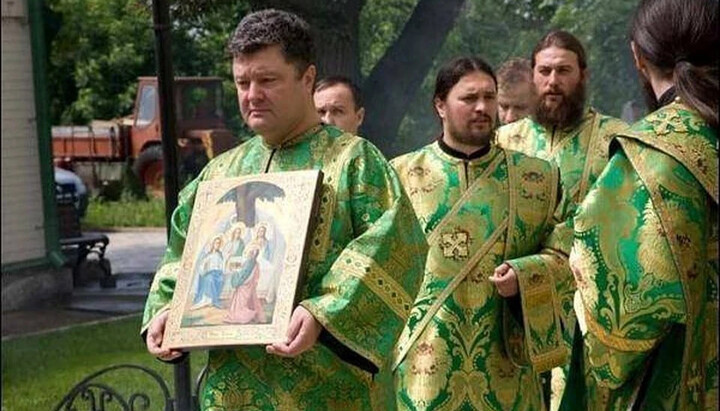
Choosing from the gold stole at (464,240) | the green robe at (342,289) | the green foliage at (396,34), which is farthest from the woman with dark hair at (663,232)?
the green foliage at (396,34)

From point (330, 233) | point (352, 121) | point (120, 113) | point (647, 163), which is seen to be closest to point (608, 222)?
point (647, 163)

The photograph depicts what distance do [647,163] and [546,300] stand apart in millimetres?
1674

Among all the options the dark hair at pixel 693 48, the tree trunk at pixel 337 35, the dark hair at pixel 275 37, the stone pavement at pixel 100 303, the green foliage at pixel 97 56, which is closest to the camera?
the dark hair at pixel 693 48

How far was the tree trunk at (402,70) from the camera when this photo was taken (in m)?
7.38

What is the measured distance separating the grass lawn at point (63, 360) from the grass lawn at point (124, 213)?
5224 millimetres

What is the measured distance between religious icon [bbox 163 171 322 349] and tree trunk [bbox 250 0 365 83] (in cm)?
286

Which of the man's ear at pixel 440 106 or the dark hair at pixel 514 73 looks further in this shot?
the dark hair at pixel 514 73

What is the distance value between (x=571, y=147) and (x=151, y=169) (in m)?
12.9

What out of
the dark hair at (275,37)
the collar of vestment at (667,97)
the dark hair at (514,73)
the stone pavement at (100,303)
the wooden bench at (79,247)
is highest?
the dark hair at (275,37)

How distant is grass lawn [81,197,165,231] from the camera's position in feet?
51.6

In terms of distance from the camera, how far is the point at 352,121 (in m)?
5.32

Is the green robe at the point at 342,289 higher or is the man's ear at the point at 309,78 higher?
the man's ear at the point at 309,78

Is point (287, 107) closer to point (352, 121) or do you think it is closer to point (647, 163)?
point (647, 163)

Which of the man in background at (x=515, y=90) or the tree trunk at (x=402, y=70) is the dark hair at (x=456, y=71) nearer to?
the man in background at (x=515, y=90)
